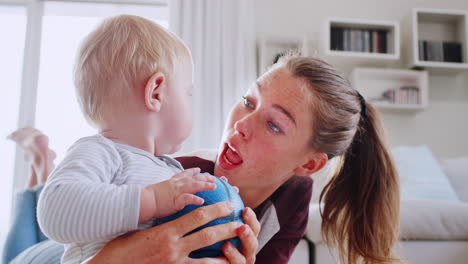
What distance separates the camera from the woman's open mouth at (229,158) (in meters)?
1.18

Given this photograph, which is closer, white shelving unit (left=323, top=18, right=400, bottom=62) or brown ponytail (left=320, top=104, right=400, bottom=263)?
brown ponytail (left=320, top=104, right=400, bottom=263)

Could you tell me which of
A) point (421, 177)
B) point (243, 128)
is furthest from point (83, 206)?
point (421, 177)

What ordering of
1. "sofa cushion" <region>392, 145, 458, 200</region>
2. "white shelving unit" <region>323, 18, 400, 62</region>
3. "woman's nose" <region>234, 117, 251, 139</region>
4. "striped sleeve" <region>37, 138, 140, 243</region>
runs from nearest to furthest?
"striped sleeve" <region>37, 138, 140, 243</region>
"woman's nose" <region>234, 117, 251, 139</region>
"sofa cushion" <region>392, 145, 458, 200</region>
"white shelving unit" <region>323, 18, 400, 62</region>

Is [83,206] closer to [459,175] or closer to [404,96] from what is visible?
[459,175]

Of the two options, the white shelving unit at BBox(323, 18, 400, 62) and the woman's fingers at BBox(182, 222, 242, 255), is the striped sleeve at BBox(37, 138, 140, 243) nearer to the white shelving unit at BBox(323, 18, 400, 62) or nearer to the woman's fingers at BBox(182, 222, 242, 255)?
the woman's fingers at BBox(182, 222, 242, 255)

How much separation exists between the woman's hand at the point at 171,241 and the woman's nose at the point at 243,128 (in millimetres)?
417

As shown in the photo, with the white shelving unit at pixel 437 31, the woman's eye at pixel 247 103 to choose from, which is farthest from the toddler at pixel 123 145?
the white shelving unit at pixel 437 31

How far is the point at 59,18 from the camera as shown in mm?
3971

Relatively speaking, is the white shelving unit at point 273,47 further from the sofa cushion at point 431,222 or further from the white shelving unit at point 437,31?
the sofa cushion at point 431,222

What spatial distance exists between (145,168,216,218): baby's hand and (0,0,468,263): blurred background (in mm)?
2904

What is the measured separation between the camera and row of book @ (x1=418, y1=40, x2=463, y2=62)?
3.78 metres

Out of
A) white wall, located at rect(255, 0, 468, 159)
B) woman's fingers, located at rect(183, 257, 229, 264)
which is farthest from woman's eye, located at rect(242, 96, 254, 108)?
white wall, located at rect(255, 0, 468, 159)

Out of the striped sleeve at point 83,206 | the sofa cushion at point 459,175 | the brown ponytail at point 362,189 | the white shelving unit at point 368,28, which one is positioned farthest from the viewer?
the white shelving unit at point 368,28

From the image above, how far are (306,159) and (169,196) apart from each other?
2.37 ft
